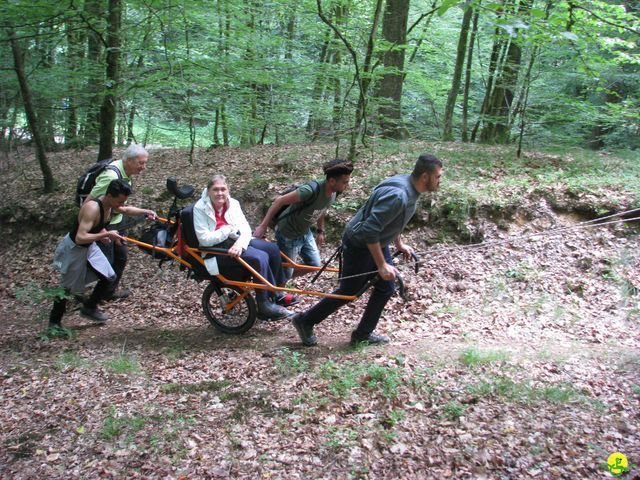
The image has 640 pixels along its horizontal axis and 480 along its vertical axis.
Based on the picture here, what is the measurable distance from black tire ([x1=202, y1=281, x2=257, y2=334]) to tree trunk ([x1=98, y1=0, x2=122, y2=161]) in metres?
4.49

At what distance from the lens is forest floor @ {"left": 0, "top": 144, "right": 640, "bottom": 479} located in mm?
3178

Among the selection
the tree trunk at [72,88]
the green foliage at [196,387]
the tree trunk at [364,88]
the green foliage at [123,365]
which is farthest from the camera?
the tree trunk at [72,88]

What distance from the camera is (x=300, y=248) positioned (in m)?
5.62

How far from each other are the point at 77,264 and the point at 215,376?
7.52ft

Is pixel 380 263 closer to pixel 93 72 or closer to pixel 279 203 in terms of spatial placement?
pixel 279 203

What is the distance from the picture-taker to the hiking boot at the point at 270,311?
5.13 m

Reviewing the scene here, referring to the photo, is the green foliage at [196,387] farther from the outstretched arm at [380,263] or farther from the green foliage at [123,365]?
the outstretched arm at [380,263]

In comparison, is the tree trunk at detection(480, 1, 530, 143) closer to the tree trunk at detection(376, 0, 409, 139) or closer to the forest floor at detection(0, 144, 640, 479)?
the tree trunk at detection(376, 0, 409, 139)

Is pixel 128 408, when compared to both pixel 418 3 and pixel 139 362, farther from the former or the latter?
pixel 418 3

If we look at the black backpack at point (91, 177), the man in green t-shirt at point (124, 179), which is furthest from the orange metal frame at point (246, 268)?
the black backpack at point (91, 177)

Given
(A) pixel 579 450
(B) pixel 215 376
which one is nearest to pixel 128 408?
(B) pixel 215 376

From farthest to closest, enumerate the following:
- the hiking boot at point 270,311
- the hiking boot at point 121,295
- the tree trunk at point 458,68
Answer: the tree trunk at point 458,68 → the hiking boot at point 121,295 → the hiking boot at point 270,311

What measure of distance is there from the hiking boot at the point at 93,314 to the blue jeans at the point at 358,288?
3.11m

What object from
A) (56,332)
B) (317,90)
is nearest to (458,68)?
(317,90)
